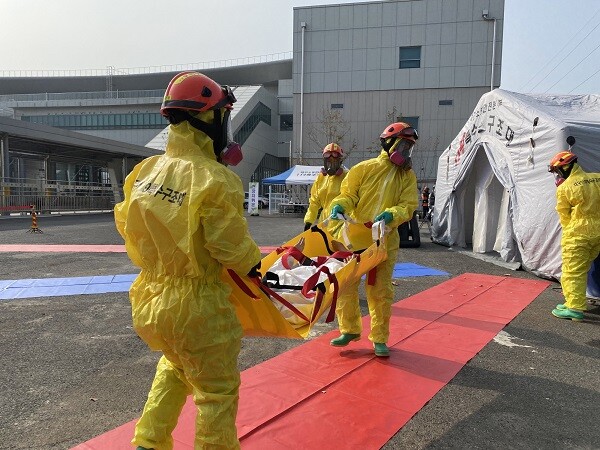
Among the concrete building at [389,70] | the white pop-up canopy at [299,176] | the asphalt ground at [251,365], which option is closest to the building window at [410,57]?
the concrete building at [389,70]

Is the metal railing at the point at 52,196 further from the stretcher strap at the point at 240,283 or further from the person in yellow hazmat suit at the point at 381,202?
the stretcher strap at the point at 240,283

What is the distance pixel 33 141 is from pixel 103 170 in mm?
14779

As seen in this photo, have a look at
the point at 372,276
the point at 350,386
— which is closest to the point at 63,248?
the point at 372,276

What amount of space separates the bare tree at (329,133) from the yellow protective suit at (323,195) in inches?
1023

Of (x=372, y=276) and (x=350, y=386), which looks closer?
(x=350, y=386)

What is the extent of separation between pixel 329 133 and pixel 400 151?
94.4 ft

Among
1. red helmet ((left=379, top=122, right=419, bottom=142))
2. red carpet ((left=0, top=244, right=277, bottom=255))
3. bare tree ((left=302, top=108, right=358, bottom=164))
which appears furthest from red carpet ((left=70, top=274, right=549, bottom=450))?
bare tree ((left=302, top=108, right=358, bottom=164))

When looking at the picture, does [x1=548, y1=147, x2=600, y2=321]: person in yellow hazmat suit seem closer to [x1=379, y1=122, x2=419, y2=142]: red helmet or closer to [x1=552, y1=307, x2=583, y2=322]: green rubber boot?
[x1=552, y1=307, x2=583, y2=322]: green rubber boot

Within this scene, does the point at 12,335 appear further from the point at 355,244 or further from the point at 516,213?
the point at 516,213

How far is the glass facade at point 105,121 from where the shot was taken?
4675 centimetres

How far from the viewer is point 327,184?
249 inches

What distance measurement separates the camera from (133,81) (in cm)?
5450

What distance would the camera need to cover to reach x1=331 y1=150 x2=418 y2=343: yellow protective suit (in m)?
3.83

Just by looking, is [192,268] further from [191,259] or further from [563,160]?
[563,160]
